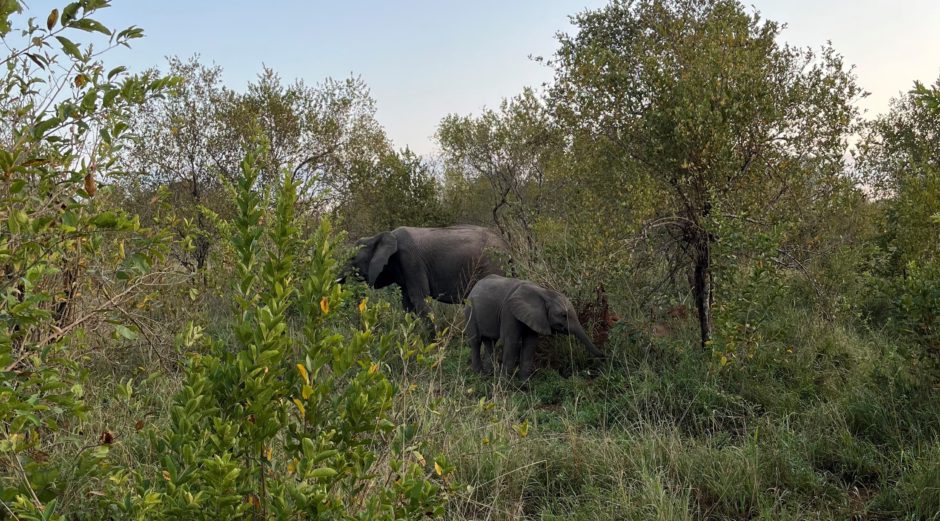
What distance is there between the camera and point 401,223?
15938 millimetres

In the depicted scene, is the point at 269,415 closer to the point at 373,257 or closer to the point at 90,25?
the point at 90,25

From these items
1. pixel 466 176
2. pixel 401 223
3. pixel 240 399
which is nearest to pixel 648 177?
pixel 240 399

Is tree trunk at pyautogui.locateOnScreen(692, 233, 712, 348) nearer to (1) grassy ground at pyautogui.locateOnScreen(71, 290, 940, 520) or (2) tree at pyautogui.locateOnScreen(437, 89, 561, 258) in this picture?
(1) grassy ground at pyautogui.locateOnScreen(71, 290, 940, 520)

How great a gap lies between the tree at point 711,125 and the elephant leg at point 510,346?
7.39ft

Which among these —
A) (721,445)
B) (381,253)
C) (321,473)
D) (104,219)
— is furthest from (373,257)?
(321,473)

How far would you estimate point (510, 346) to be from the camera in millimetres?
8805

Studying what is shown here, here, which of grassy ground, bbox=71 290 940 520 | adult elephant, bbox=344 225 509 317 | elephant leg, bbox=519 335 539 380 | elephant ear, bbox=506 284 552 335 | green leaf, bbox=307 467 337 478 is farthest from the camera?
adult elephant, bbox=344 225 509 317

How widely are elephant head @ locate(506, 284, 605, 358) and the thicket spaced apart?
18.5 inches

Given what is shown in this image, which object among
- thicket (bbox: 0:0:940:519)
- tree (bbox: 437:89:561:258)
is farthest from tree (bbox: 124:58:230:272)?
tree (bbox: 437:89:561:258)

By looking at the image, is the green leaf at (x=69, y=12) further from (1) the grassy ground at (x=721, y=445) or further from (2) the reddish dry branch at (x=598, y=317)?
(2) the reddish dry branch at (x=598, y=317)

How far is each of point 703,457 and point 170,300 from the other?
6116 millimetres

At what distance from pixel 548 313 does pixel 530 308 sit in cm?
23

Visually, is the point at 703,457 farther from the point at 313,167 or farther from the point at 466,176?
the point at 466,176

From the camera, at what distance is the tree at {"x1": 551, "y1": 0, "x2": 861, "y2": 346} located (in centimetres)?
743
